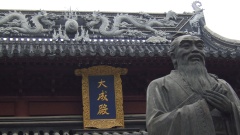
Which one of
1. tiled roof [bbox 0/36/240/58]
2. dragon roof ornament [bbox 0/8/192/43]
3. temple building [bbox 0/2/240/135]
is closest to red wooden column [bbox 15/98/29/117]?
temple building [bbox 0/2/240/135]

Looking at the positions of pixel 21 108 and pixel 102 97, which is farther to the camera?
pixel 102 97

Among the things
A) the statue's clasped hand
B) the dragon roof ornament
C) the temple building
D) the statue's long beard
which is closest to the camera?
the statue's clasped hand

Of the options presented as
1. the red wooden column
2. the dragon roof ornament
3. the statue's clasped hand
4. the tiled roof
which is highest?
the dragon roof ornament

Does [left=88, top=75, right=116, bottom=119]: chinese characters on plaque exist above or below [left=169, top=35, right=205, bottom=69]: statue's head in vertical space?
below

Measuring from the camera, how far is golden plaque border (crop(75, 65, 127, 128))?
36.0 feet

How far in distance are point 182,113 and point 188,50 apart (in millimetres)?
618

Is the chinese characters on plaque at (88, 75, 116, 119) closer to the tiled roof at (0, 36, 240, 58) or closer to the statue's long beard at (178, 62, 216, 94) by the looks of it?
the tiled roof at (0, 36, 240, 58)

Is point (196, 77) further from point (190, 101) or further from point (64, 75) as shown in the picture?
point (64, 75)

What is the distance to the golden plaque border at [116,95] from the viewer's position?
36.0 feet

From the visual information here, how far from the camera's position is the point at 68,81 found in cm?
1126

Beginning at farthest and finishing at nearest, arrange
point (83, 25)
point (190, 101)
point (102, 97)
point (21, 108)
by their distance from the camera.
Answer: point (83, 25)
point (102, 97)
point (21, 108)
point (190, 101)

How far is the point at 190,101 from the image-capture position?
4.00 meters

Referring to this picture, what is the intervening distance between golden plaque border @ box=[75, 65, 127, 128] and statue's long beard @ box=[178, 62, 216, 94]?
6.92m

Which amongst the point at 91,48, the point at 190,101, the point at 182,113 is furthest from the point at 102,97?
the point at 182,113
